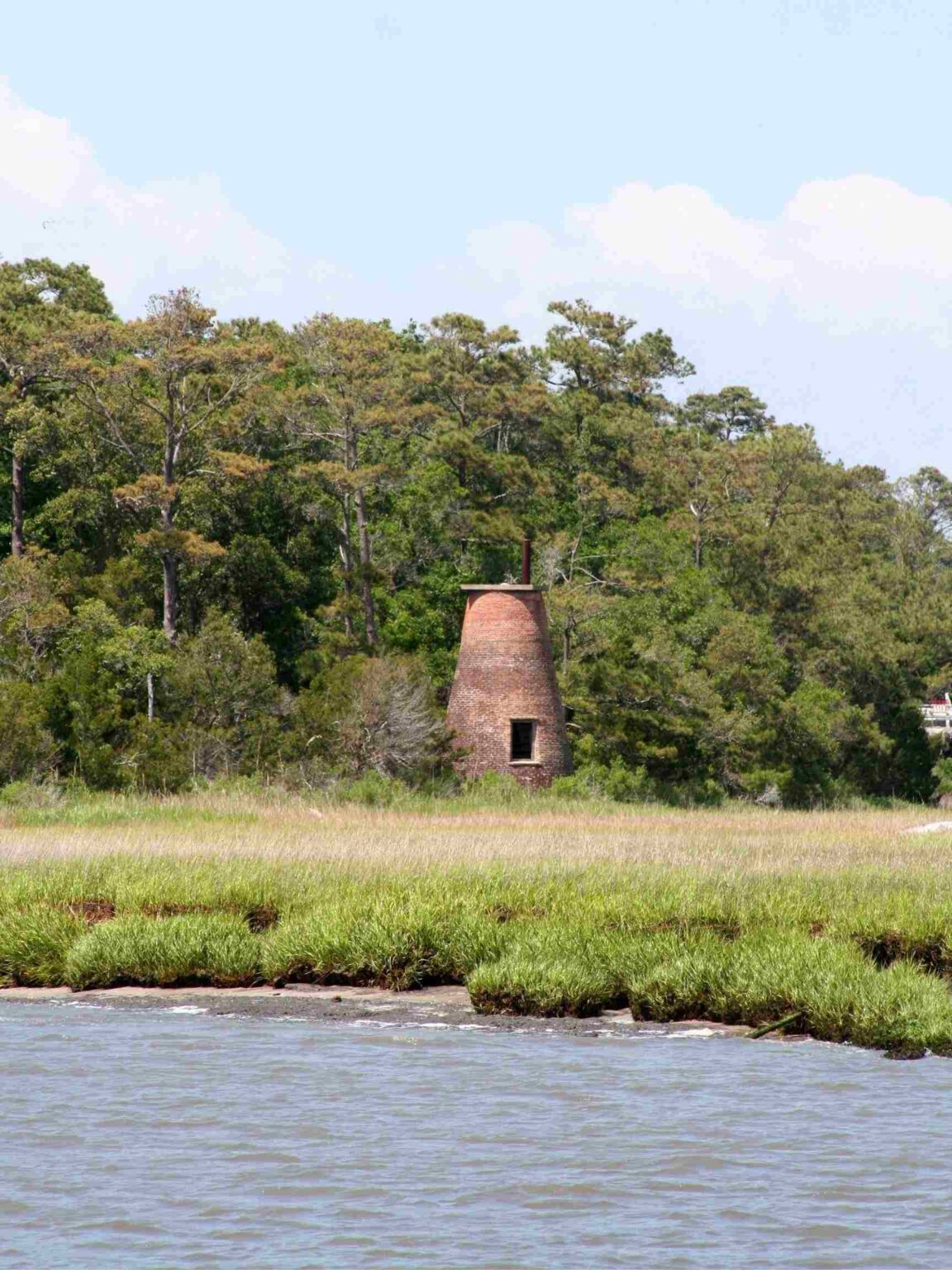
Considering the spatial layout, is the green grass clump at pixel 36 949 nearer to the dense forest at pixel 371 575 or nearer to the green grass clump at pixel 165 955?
the green grass clump at pixel 165 955

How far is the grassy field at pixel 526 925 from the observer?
1811 centimetres

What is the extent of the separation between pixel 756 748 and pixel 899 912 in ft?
107

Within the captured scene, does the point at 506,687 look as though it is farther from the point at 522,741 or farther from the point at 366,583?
the point at 366,583

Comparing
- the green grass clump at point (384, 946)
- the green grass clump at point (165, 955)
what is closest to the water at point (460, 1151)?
the green grass clump at point (384, 946)

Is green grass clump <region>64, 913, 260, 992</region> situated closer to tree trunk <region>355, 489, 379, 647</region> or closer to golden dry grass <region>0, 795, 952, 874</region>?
golden dry grass <region>0, 795, 952, 874</region>

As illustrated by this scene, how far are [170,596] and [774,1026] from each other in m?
32.1

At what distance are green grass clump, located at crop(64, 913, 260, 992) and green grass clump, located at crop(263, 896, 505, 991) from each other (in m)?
0.30

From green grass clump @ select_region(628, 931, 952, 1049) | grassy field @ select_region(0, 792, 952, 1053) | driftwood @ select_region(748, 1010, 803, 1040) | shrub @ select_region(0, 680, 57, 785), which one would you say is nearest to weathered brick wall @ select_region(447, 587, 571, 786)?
shrub @ select_region(0, 680, 57, 785)

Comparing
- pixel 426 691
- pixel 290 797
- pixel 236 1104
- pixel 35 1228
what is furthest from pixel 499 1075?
pixel 426 691

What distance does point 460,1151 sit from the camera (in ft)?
44.9

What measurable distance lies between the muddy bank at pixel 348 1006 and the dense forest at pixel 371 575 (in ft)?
66.7

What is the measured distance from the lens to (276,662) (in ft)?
169

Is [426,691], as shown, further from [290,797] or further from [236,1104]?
[236,1104]

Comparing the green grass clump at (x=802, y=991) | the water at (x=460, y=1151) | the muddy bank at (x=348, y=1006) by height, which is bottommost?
the water at (x=460, y=1151)
